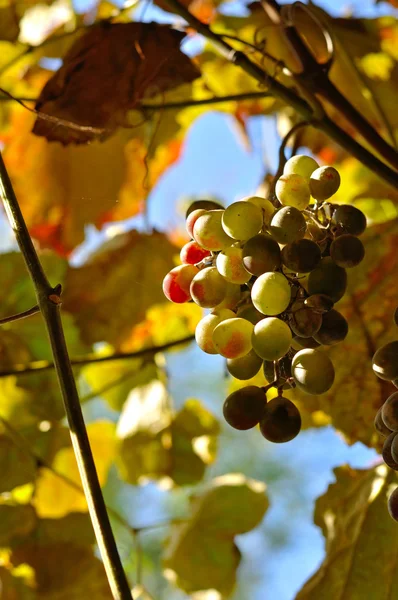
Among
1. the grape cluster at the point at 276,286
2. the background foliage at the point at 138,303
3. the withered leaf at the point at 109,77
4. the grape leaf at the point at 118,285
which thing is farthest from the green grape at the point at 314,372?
the grape leaf at the point at 118,285

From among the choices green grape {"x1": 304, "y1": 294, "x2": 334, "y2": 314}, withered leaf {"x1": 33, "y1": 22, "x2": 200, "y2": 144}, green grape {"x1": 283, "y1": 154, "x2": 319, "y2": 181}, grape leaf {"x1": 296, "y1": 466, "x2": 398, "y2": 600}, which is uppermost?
green grape {"x1": 283, "y1": 154, "x2": 319, "y2": 181}

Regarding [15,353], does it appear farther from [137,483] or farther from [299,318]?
[299,318]

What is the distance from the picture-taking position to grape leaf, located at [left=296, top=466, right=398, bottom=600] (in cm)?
52

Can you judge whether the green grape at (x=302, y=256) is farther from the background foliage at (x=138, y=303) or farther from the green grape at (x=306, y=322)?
the background foliage at (x=138, y=303)

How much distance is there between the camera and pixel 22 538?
68cm

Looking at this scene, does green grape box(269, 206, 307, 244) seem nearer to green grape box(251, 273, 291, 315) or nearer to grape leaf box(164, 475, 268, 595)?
green grape box(251, 273, 291, 315)

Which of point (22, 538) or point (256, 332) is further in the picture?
point (22, 538)

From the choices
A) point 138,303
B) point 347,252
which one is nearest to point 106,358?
point 138,303

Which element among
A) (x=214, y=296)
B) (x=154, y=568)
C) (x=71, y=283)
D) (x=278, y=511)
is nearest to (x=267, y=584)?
(x=278, y=511)

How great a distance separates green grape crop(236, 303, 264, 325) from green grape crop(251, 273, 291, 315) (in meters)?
0.03

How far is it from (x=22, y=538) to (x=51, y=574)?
4 cm

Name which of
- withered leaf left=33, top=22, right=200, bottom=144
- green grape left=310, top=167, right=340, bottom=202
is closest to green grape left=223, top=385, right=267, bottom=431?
green grape left=310, top=167, right=340, bottom=202

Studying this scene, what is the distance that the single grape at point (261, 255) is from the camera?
34 cm

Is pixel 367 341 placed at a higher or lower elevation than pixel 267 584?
higher
